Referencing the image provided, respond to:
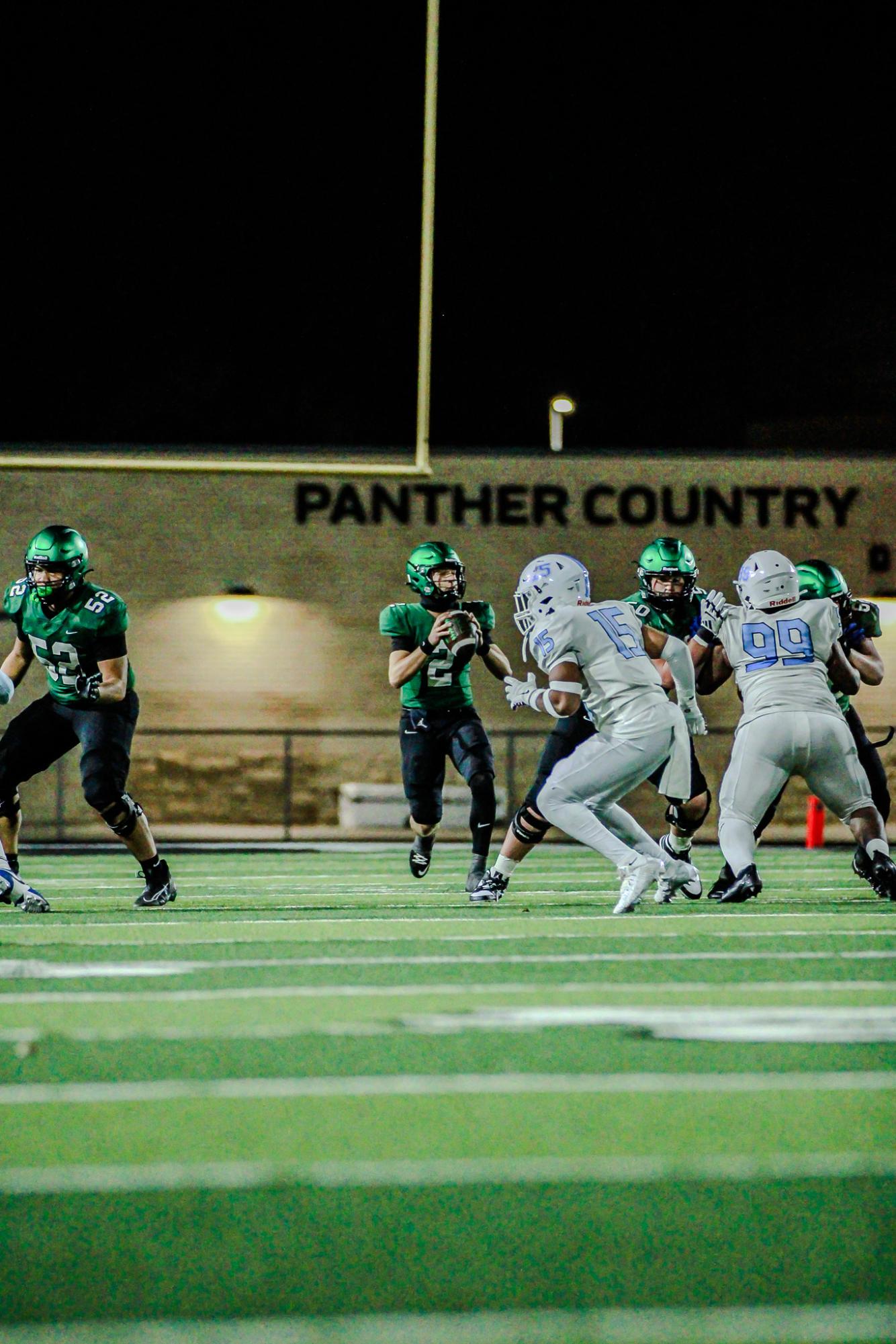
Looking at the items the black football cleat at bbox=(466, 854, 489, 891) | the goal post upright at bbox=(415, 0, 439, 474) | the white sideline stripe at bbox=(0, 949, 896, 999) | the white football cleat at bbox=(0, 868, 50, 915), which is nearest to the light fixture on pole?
the goal post upright at bbox=(415, 0, 439, 474)

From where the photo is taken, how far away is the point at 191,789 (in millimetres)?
18156

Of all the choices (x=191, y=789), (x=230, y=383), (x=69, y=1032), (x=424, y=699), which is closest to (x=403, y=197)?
(x=230, y=383)

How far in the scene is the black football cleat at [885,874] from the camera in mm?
8391

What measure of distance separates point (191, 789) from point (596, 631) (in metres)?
10.5

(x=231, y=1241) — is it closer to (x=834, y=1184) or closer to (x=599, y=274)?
(x=834, y=1184)

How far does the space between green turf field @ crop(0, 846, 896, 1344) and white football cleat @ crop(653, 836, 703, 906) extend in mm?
1757

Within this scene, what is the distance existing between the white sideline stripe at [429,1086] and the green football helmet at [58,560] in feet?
15.7

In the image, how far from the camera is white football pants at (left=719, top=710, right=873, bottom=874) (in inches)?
328

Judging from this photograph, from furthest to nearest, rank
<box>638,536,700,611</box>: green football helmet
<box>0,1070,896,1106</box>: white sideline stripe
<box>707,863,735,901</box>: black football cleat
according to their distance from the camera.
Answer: <box>638,536,700,611</box>: green football helmet < <box>707,863,735,901</box>: black football cleat < <box>0,1070,896,1106</box>: white sideline stripe

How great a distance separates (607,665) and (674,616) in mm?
1994

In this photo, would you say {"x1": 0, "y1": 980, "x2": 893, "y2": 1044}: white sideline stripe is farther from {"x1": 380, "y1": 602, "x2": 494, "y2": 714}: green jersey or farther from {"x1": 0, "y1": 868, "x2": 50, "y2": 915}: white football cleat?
{"x1": 380, "y1": 602, "x2": 494, "y2": 714}: green jersey

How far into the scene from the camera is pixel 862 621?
9844 millimetres

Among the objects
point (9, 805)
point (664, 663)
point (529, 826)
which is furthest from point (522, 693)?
point (9, 805)

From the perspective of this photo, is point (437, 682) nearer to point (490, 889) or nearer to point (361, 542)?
point (490, 889)
